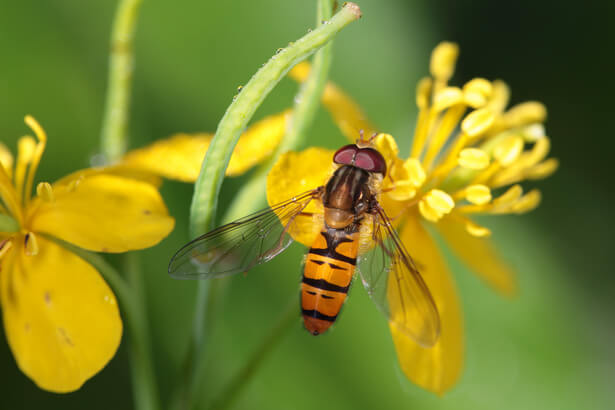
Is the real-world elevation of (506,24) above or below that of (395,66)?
above

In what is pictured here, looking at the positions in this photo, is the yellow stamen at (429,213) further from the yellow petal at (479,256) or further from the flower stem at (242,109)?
the flower stem at (242,109)

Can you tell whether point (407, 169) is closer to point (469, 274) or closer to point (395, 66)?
point (469, 274)

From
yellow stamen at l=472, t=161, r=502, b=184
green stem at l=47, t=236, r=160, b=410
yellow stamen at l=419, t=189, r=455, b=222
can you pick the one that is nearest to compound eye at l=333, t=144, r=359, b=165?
yellow stamen at l=419, t=189, r=455, b=222

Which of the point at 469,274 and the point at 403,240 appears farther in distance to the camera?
the point at 469,274

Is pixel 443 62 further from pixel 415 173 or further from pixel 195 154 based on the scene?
pixel 195 154

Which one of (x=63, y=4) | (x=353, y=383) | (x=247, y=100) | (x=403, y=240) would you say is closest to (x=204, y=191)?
(x=247, y=100)

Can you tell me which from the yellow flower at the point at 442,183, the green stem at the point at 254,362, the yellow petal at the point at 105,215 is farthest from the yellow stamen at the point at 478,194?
the yellow petal at the point at 105,215
